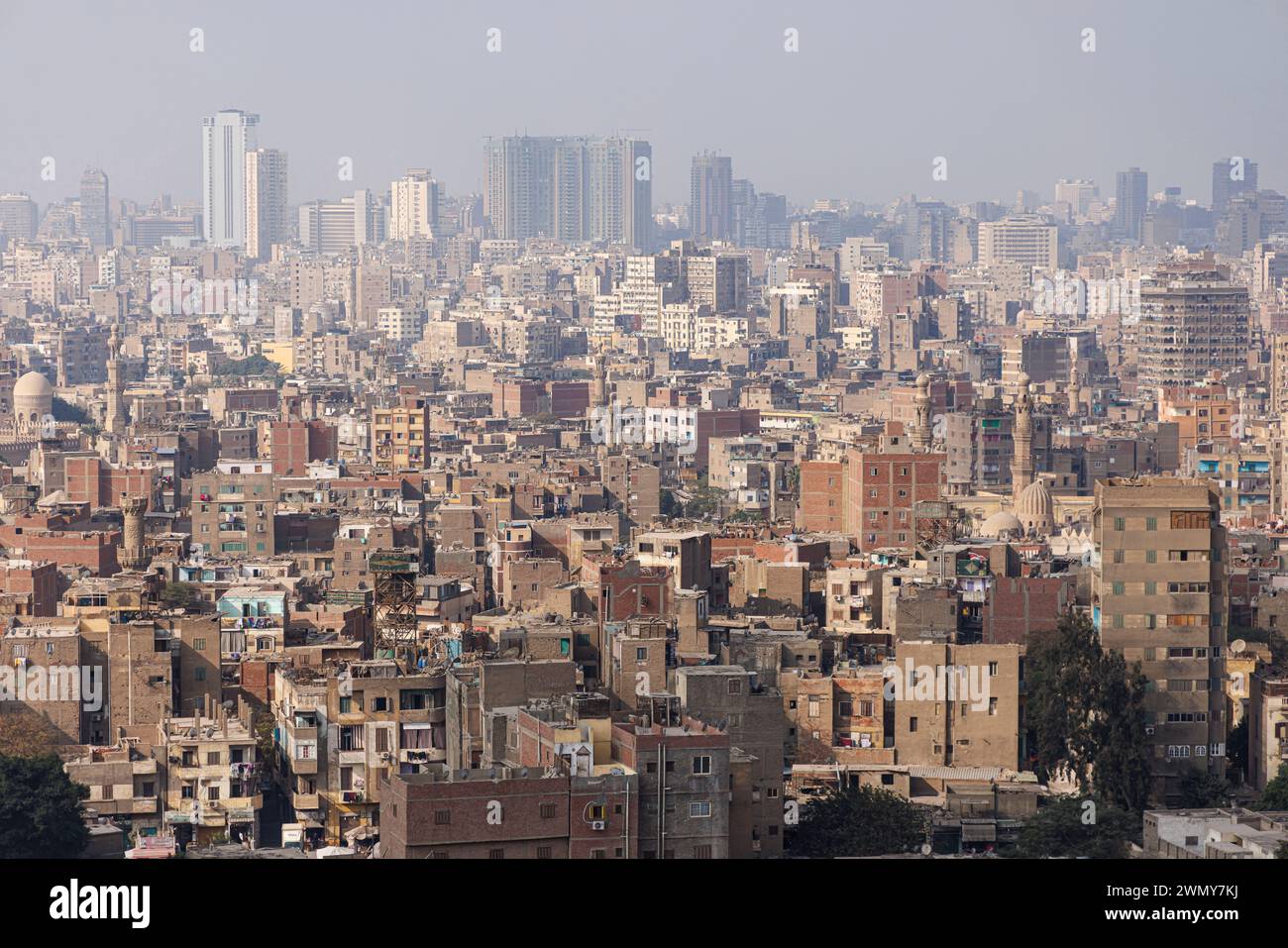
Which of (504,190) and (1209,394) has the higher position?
(504,190)

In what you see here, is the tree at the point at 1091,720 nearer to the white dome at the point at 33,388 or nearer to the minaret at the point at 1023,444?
the minaret at the point at 1023,444

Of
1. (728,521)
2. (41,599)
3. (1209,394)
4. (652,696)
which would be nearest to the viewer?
(652,696)

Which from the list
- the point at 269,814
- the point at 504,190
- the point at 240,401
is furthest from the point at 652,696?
the point at 504,190

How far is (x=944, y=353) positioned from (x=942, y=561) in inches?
1562

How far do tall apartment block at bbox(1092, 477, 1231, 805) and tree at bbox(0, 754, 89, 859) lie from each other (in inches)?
212

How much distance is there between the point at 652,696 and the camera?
1062 cm

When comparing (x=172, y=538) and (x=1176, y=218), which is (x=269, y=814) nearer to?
(x=172, y=538)

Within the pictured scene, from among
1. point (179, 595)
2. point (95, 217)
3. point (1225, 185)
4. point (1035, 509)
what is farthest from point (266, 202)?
point (179, 595)

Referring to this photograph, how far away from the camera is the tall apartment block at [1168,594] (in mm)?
13562

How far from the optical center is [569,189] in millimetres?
77062

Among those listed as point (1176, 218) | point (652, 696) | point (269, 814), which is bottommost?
point (269, 814)

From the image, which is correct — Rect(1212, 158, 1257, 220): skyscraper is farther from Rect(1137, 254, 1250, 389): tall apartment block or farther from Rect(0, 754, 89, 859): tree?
Rect(0, 754, 89, 859): tree

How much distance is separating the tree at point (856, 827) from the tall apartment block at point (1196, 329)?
37007 mm

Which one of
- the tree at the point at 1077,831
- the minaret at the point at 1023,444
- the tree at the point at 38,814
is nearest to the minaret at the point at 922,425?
the minaret at the point at 1023,444
